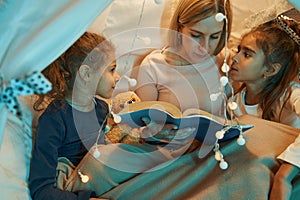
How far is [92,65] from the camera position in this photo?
1.06 meters

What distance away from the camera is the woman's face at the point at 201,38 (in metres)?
1.11

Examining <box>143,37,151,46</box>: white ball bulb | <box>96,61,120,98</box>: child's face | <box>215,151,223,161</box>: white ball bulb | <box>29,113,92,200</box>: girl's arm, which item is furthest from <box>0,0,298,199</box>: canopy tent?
Answer: <box>143,37,151,46</box>: white ball bulb

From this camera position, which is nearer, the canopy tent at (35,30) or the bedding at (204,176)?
the canopy tent at (35,30)

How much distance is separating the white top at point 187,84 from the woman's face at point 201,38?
0.14ft

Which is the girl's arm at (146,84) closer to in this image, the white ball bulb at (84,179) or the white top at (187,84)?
the white top at (187,84)

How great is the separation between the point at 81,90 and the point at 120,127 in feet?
0.48

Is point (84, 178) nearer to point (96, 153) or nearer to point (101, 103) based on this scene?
point (96, 153)

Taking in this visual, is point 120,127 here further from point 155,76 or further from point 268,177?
point 268,177

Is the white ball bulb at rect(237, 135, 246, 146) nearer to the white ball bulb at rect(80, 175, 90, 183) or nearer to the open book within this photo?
the open book

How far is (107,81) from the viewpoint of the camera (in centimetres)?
110

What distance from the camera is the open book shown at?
1.01 metres

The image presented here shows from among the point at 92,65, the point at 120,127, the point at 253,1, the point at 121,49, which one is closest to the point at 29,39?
the point at 92,65

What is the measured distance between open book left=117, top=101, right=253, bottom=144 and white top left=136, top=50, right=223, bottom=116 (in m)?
0.13

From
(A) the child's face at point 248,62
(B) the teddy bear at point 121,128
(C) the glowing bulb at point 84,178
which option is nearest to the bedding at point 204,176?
(C) the glowing bulb at point 84,178
